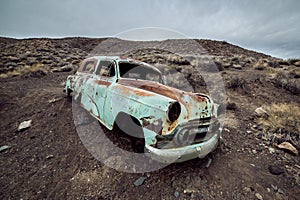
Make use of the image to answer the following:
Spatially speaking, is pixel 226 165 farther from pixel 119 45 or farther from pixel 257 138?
pixel 119 45

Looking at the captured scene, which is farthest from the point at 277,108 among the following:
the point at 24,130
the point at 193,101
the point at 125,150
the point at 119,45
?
the point at 119,45

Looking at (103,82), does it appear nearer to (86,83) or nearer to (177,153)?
(86,83)

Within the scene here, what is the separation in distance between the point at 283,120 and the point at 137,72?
374 centimetres

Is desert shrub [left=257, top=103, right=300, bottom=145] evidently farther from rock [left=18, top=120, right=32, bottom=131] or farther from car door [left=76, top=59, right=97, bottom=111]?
rock [left=18, top=120, right=32, bottom=131]

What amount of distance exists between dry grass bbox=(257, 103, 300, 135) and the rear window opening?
287 centimetres

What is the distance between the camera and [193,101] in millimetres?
2283

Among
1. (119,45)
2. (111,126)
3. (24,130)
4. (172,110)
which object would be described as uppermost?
(119,45)

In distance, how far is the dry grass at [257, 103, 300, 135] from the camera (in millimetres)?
3486

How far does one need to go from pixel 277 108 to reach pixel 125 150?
4.43 m

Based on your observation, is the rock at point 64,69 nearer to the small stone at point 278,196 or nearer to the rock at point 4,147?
the rock at point 4,147

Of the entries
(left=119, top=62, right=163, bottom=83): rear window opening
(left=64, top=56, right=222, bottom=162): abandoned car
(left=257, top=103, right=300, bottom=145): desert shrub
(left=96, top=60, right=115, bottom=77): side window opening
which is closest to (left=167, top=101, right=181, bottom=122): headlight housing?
(left=64, top=56, right=222, bottom=162): abandoned car

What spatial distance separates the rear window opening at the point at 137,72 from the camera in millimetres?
3328

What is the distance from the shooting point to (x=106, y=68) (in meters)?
3.45

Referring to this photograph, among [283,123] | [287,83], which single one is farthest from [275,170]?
[287,83]
